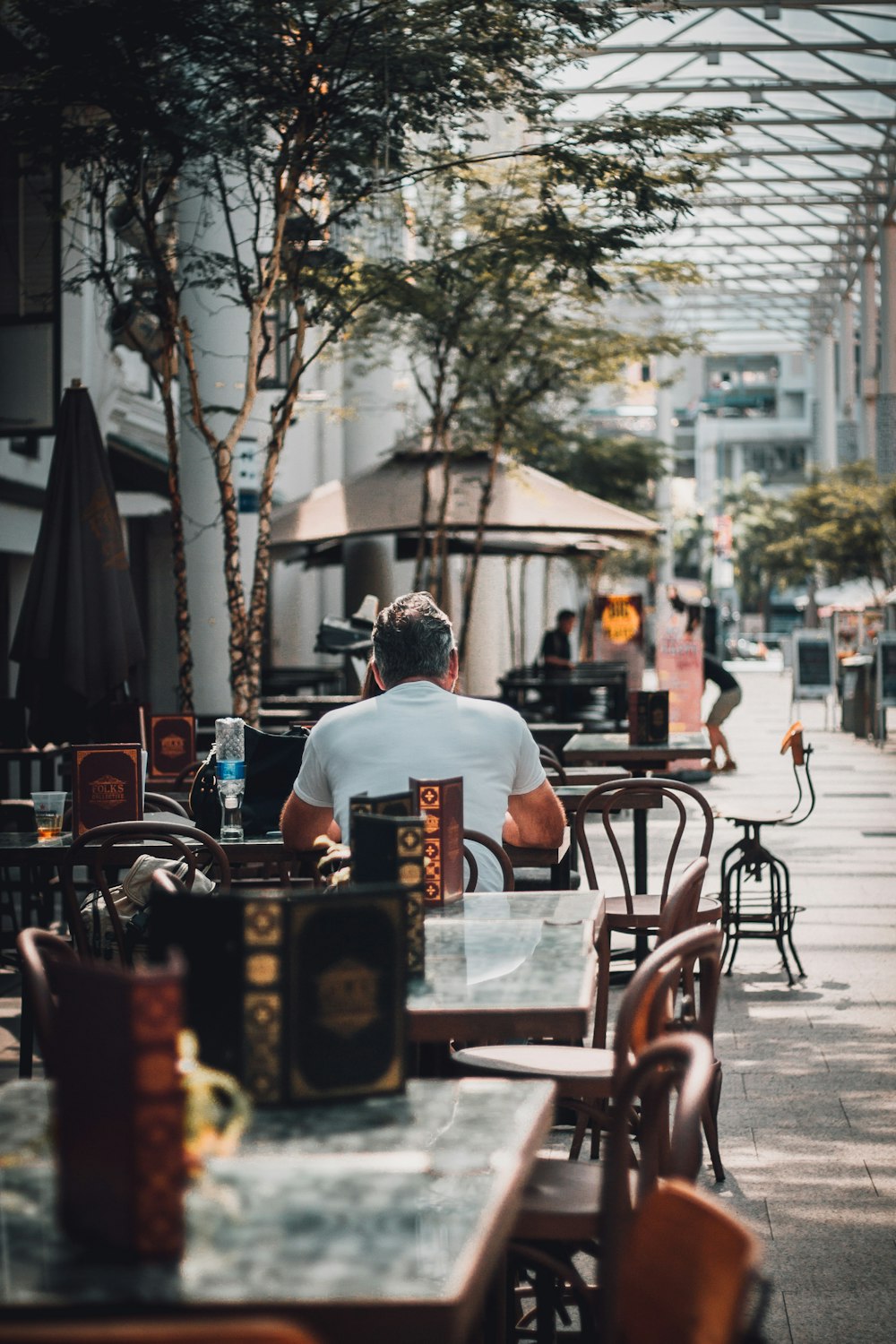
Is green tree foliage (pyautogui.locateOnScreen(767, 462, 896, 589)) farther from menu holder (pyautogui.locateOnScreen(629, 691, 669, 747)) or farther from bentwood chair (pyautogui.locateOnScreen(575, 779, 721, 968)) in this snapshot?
bentwood chair (pyautogui.locateOnScreen(575, 779, 721, 968))

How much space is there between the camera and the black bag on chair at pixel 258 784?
6.10m

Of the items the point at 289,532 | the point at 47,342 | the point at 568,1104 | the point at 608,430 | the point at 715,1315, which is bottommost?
the point at 568,1104

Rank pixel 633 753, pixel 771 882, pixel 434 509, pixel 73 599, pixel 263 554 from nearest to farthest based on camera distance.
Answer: pixel 771 882, pixel 73 599, pixel 633 753, pixel 263 554, pixel 434 509

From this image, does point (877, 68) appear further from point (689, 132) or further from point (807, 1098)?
point (807, 1098)

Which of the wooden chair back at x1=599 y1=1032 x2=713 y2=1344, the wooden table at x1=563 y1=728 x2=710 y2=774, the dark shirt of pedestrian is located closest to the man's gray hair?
the wooden chair back at x1=599 y1=1032 x2=713 y2=1344

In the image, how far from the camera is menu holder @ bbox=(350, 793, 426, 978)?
3.21 m

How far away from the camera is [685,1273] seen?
1.90 m

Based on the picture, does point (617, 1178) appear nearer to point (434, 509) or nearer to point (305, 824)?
point (305, 824)

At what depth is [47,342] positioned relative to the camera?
35.7 feet

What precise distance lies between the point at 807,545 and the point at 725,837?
3590 cm

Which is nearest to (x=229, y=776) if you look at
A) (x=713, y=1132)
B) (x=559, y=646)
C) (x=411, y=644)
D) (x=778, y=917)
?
Result: (x=411, y=644)

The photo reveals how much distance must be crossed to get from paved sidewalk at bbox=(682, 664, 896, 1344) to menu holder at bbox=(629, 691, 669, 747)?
1.30m

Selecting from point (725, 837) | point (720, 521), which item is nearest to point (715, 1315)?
point (725, 837)

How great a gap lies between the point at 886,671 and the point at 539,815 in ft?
66.6
